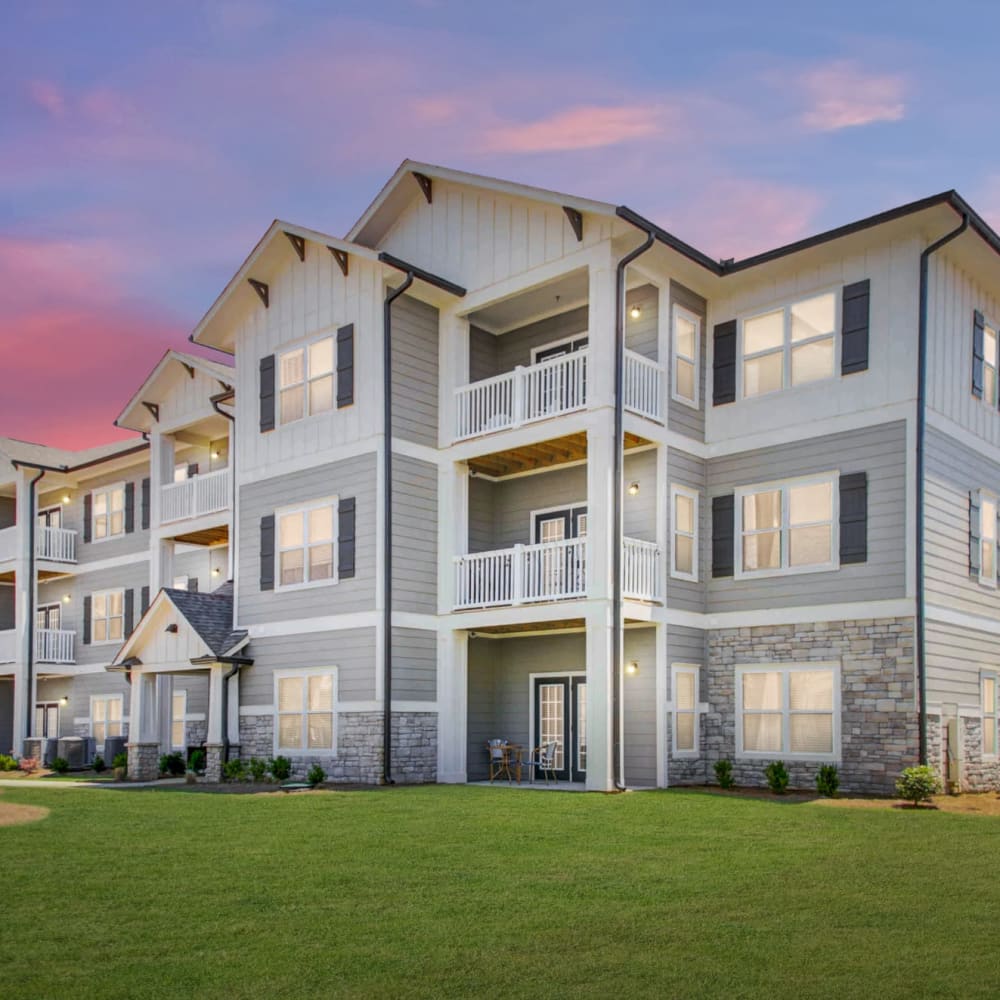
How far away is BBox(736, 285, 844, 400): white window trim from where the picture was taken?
61.3 ft

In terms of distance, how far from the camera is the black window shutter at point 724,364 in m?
20.1

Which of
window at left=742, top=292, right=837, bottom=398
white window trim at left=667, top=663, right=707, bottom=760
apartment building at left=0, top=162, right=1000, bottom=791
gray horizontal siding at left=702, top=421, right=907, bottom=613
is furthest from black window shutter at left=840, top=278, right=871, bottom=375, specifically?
white window trim at left=667, top=663, right=707, bottom=760

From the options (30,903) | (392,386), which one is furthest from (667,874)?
(392,386)

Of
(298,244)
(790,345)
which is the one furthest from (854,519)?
(298,244)

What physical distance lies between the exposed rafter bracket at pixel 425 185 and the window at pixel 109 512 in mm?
14204

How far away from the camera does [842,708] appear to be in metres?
17.8

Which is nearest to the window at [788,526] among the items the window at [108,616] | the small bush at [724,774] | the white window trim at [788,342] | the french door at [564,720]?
the white window trim at [788,342]

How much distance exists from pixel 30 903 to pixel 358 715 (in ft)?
39.0

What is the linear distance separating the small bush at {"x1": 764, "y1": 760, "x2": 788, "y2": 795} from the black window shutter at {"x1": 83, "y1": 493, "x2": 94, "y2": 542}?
22.1m

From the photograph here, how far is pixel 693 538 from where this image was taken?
19.9m

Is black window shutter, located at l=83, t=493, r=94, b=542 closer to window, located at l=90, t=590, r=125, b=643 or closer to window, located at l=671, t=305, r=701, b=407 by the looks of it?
window, located at l=90, t=590, r=125, b=643

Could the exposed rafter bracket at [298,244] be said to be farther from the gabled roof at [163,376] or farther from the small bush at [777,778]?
the small bush at [777,778]

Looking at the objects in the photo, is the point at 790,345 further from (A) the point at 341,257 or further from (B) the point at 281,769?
(B) the point at 281,769

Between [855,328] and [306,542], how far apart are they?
1084 cm
